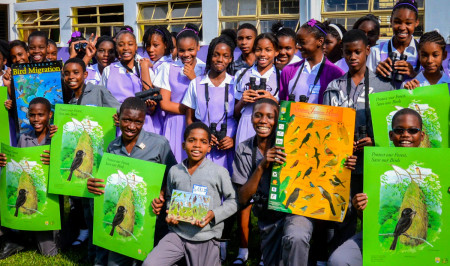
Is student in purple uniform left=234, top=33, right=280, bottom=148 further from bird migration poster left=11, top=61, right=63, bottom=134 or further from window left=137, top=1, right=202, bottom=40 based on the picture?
window left=137, top=1, right=202, bottom=40

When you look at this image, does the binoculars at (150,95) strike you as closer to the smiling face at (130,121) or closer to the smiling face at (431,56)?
the smiling face at (130,121)

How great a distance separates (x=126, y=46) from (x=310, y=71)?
6.87ft

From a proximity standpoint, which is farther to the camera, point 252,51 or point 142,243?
point 252,51

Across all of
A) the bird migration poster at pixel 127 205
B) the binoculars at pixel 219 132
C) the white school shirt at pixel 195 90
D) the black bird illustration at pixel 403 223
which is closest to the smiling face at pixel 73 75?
the white school shirt at pixel 195 90

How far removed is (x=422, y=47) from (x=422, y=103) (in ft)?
2.23

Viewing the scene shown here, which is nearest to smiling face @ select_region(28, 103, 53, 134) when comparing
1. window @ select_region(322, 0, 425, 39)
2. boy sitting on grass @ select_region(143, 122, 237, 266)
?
boy sitting on grass @ select_region(143, 122, 237, 266)

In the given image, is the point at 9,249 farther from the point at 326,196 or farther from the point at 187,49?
the point at 326,196

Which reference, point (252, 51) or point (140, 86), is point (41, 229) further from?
point (252, 51)

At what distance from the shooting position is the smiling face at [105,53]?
6621 millimetres

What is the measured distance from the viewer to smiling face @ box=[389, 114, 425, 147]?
3826mm

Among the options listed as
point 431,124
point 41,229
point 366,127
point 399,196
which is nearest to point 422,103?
point 431,124

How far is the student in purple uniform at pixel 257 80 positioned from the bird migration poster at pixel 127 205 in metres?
1.06

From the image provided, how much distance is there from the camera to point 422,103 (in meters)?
4.03

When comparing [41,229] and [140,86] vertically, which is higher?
[140,86]
